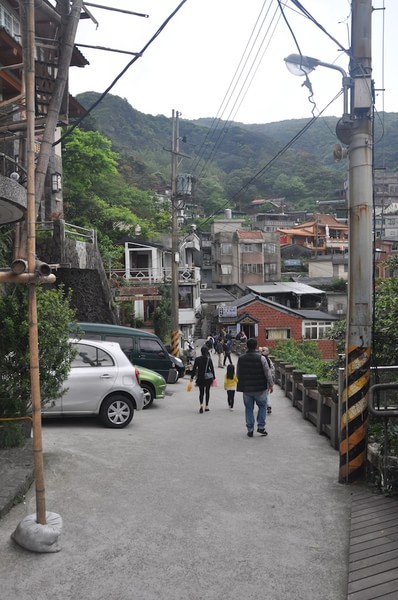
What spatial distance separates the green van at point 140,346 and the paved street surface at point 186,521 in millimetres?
5948

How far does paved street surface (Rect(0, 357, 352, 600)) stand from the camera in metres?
3.90

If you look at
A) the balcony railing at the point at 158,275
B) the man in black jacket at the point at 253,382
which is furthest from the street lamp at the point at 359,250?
the balcony railing at the point at 158,275

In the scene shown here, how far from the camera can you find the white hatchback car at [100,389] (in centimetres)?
936

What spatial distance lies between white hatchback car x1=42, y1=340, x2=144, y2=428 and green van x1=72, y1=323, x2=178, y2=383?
4265mm

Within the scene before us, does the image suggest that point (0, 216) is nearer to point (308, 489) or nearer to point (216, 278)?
point (308, 489)

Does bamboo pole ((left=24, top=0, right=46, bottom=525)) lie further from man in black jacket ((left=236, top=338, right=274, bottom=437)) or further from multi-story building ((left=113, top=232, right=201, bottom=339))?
multi-story building ((left=113, top=232, right=201, bottom=339))

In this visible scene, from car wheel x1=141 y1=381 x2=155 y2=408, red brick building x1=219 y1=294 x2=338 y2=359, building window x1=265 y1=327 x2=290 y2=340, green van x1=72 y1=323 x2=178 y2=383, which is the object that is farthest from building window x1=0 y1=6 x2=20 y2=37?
building window x1=265 y1=327 x2=290 y2=340

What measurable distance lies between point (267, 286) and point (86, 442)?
145ft

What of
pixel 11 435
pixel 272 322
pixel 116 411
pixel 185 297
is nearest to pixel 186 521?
pixel 11 435

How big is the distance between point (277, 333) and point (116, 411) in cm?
3183

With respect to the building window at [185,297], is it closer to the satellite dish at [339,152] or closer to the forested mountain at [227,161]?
the satellite dish at [339,152]

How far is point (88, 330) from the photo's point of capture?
535 inches

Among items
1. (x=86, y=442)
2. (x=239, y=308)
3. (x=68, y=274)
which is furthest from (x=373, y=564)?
(x=239, y=308)

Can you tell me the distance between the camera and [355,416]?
6.27 meters
